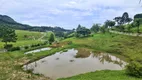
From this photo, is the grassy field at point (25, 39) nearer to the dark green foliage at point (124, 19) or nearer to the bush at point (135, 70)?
the dark green foliage at point (124, 19)

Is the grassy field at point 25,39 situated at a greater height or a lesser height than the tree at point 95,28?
lesser

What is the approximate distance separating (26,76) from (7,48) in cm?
4306

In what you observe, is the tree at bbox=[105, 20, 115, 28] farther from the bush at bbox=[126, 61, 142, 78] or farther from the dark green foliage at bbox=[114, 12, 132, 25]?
the bush at bbox=[126, 61, 142, 78]

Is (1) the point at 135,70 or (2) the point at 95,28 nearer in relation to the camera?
(1) the point at 135,70

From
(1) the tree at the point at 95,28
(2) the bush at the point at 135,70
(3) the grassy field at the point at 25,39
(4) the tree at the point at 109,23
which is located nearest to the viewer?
(2) the bush at the point at 135,70

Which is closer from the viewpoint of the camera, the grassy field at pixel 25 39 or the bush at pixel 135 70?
the bush at pixel 135 70

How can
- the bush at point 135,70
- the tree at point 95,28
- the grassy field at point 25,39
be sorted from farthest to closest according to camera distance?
the tree at point 95,28
the grassy field at point 25,39
the bush at point 135,70

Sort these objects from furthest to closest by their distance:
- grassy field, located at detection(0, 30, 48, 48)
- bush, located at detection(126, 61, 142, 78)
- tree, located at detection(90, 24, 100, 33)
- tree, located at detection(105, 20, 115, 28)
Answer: tree, located at detection(90, 24, 100, 33)
tree, located at detection(105, 20, 115, 28)
grassy field, located at detection(0, 30, 48, 48)
bush, located at detection(126, 61, 142, 78)

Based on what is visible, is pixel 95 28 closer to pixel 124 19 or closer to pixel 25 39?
pixel 124 19

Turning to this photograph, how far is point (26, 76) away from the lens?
3384 cm

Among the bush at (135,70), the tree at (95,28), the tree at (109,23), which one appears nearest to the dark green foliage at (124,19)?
the tree at (109,23)

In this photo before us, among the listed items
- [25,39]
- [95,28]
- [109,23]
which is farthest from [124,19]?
[25,39]

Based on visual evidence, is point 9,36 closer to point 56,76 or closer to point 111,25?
point 56,76

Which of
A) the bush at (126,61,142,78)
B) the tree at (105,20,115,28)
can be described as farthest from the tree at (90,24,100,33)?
the bush at (126,61,142,78)
